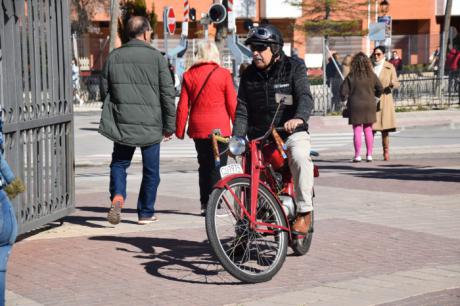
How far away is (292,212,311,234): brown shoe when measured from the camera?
801 centimetres

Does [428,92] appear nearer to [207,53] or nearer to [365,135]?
[365,135]

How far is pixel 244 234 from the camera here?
7531mm

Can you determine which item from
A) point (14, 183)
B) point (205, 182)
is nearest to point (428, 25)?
point (205, 182)

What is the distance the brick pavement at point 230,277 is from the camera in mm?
6965

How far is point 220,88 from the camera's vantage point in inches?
409

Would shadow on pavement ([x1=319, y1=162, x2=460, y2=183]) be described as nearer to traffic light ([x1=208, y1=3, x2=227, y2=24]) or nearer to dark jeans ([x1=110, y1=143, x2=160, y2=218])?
dark jeans ([x1=110, y1=143, x2=160, y2=218])

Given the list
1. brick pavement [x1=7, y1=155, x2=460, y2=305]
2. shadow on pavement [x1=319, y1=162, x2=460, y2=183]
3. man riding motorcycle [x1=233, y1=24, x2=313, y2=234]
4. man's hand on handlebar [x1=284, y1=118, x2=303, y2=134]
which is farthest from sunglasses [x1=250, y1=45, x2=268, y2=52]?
shadow on pavement [x1=319, y1=162, x2=460, y2=183]

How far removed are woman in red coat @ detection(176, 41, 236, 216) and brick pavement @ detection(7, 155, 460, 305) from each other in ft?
2.59

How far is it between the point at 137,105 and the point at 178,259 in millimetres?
2148

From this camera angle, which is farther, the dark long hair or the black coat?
the dark long hair

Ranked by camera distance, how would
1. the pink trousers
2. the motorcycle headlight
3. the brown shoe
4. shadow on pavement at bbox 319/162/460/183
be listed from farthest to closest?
the pink trousers
shadow on pavement at bbox 319/162/460/183
the brown shoe
the motorcycle headlight

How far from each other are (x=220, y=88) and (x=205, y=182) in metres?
0.93

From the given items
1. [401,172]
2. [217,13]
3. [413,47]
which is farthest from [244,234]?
[413,47]

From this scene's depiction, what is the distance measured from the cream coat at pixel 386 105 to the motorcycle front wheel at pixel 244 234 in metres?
9.88
